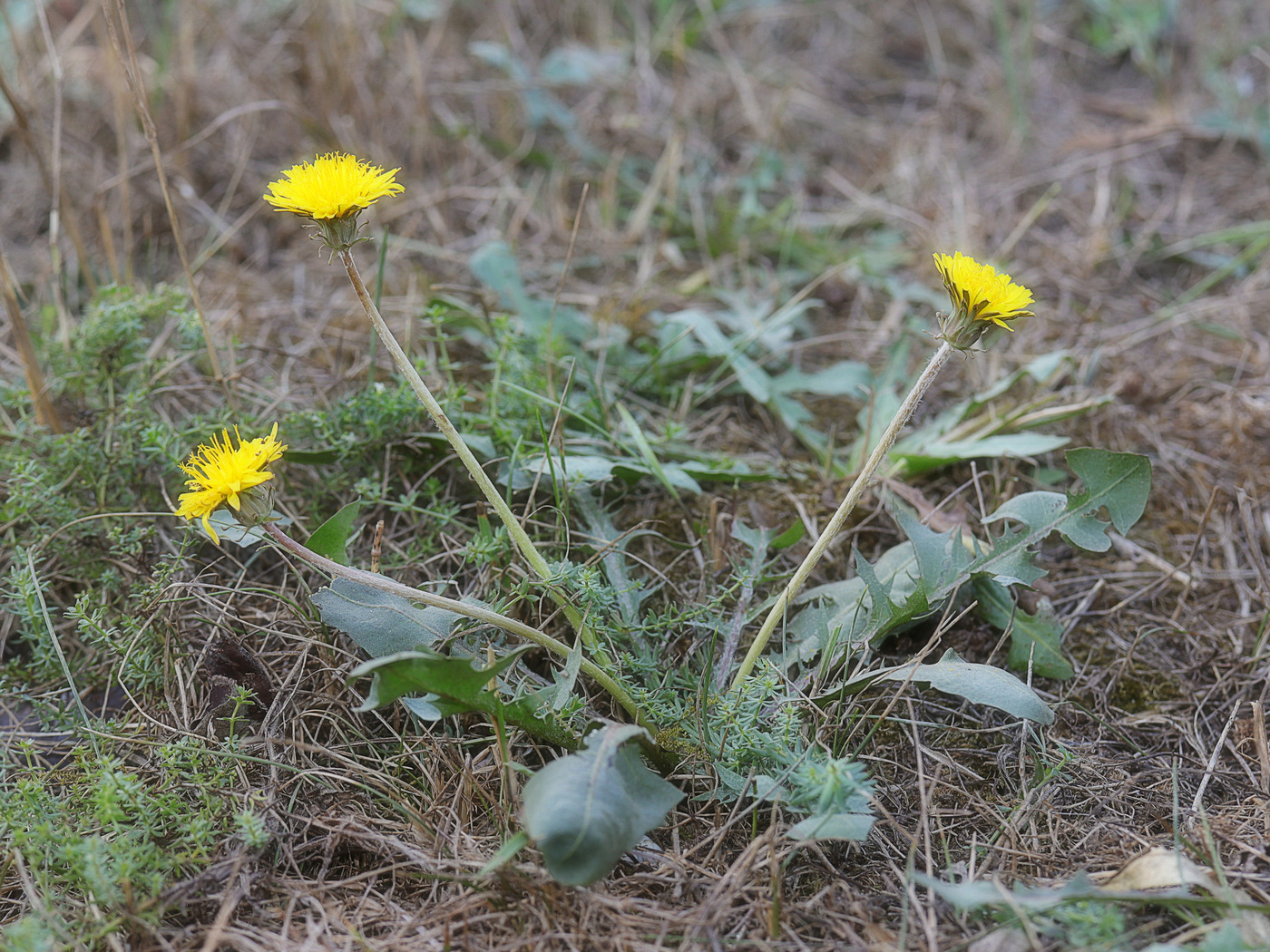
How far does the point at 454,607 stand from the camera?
1.31 metres

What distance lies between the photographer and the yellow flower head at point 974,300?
127cm

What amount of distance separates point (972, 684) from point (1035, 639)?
0.96ft

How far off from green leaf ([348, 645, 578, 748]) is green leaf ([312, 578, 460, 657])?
123 mm

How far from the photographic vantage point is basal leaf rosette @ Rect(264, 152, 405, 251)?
48.9 inches

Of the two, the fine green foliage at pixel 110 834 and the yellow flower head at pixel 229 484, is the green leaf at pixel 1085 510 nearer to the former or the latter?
the yellow flower head at pixel 229 484

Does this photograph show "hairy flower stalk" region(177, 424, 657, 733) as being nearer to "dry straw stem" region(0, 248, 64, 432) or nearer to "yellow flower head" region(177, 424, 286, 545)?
"yellow flower head" region(177, 424, 286, 545)

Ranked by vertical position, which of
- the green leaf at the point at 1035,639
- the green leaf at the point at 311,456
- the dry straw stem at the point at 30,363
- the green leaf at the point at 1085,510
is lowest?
the green leaf at the point at 1035,639

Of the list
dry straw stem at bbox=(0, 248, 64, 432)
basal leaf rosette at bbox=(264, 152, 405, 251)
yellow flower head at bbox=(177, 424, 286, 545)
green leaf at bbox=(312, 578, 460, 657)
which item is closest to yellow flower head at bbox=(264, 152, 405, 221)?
basal leaf rosette at bbox=(264, 152, 405, 251)

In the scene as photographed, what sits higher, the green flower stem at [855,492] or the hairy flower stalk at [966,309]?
the hairy flower stalk at [966,309]

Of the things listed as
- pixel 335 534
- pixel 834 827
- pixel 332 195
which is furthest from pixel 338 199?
pixel 834 827

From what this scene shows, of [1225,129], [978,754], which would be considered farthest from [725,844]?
Answer: [1225,129]

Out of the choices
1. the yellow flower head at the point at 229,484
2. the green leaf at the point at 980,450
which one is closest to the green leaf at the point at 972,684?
the green leaf at the point at 980,450

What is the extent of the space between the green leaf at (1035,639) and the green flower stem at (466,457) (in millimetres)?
763

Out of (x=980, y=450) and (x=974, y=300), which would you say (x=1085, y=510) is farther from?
(x=974, y=300)
